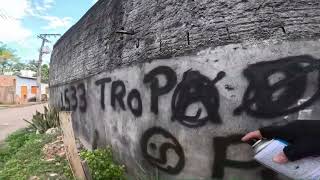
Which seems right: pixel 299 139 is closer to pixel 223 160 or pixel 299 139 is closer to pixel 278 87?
pixel 278 87

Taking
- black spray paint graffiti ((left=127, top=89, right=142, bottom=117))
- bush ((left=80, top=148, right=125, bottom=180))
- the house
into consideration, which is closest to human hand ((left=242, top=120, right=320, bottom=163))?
black spray paint graffiti ((left=127, top=89, right=142, bottom=117))

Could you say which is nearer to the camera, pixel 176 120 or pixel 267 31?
pixel 267 31

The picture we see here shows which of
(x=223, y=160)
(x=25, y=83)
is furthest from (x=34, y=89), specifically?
(x=223, y=160)

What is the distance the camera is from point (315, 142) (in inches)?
92.8

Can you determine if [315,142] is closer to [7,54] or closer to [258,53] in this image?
[258,53]

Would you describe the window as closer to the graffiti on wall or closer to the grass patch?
the grass patch

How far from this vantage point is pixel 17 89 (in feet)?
133

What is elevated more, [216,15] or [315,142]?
[216,15]

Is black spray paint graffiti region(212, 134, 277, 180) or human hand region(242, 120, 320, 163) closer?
human hand region(242, 120, 320, 163)

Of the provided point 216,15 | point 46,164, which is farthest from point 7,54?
point 216,15

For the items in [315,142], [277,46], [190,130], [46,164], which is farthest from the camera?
[46,164]

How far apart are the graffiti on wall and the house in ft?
103

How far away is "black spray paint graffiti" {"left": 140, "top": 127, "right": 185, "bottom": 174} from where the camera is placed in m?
4.47

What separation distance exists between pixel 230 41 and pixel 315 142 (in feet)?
6.16
